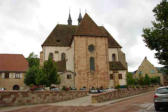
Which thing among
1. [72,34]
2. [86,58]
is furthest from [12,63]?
[86,58]

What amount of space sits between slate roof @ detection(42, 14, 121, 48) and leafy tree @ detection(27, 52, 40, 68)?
669 inches

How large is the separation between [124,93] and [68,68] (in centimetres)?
1729

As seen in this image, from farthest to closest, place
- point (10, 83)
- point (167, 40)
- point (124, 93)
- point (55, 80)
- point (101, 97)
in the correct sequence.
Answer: point (10, 83) → point (55, 80) → point (124, 93) → point (101, 97) → point (167, 40)

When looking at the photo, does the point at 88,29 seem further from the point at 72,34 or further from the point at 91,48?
the point at 72,34

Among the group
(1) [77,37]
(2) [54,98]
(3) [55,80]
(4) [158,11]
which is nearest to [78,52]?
(1) [77,37]

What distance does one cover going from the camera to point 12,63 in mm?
40625

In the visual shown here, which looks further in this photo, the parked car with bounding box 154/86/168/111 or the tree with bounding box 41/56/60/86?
the tree with bounding box 41/56/60/86

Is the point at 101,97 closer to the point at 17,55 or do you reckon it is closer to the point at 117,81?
the point at 117,81

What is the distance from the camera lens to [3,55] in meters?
42.4

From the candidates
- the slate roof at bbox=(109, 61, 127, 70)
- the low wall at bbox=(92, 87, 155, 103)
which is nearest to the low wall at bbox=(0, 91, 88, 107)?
the low wall at bbox=(92, 87, 155, 103)

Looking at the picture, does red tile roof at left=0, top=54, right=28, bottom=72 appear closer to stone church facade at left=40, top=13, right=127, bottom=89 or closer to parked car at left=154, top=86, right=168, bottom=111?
stone church facade at left=40, top=13, right=127, bottom=89

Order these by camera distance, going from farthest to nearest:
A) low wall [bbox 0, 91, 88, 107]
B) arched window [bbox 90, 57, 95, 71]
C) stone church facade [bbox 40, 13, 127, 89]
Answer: arched window [bbox 90, 57, 95, 71] → stone church facade [bbox 40, 13, 127, 89] → low wall [bbox 0, 91, 88, 107]

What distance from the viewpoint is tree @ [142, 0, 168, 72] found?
12.7m

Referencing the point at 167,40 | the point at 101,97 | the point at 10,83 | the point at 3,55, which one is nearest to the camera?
the point at 167,40
